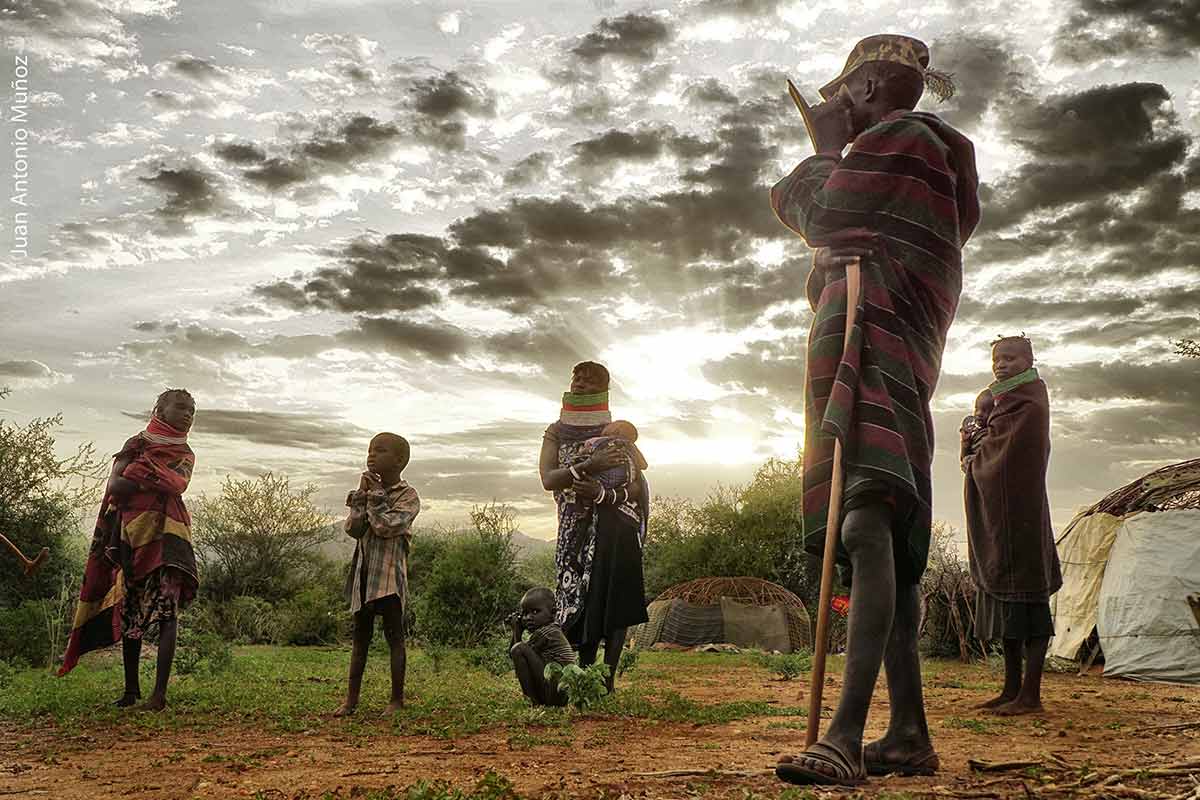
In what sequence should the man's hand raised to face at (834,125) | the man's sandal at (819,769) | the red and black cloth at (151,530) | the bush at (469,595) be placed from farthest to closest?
the bush at (469,595)
the red and black cloth at (151,530)
the man's hand raised to face at (834,125)
the man's sandal at (819,769)

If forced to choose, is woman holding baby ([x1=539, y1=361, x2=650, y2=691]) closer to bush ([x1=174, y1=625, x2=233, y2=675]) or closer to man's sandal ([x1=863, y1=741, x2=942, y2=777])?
man's sandal ([x1=863, y1=741, x2=942, y2=777])

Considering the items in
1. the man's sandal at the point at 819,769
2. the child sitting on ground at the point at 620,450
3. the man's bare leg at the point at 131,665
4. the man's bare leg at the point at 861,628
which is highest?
the child sitting on ground at the point at 620,450

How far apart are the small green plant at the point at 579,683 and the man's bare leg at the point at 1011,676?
2.64 metres

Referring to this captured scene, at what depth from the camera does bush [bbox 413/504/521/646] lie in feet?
46.6

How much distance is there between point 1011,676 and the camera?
6594 millimetres

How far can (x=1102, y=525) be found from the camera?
13.4 metres

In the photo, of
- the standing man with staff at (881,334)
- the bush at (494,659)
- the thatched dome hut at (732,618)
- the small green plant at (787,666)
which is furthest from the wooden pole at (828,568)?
the thatched dome hut at (732,618)

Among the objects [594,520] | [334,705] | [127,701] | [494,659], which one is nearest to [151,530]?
[127,701]

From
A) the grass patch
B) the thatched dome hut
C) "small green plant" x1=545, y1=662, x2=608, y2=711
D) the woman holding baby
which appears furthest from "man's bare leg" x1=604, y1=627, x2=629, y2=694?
the thatched dome hut

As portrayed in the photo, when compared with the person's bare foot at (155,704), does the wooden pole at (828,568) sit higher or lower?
higher

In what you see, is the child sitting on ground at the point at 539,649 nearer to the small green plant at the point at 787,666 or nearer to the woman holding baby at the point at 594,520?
the woman holding baby at the point at 594,520

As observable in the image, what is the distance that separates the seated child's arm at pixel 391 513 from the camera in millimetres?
6203

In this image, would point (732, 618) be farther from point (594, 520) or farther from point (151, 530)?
point (151, 530)

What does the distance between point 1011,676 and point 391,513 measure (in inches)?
173
